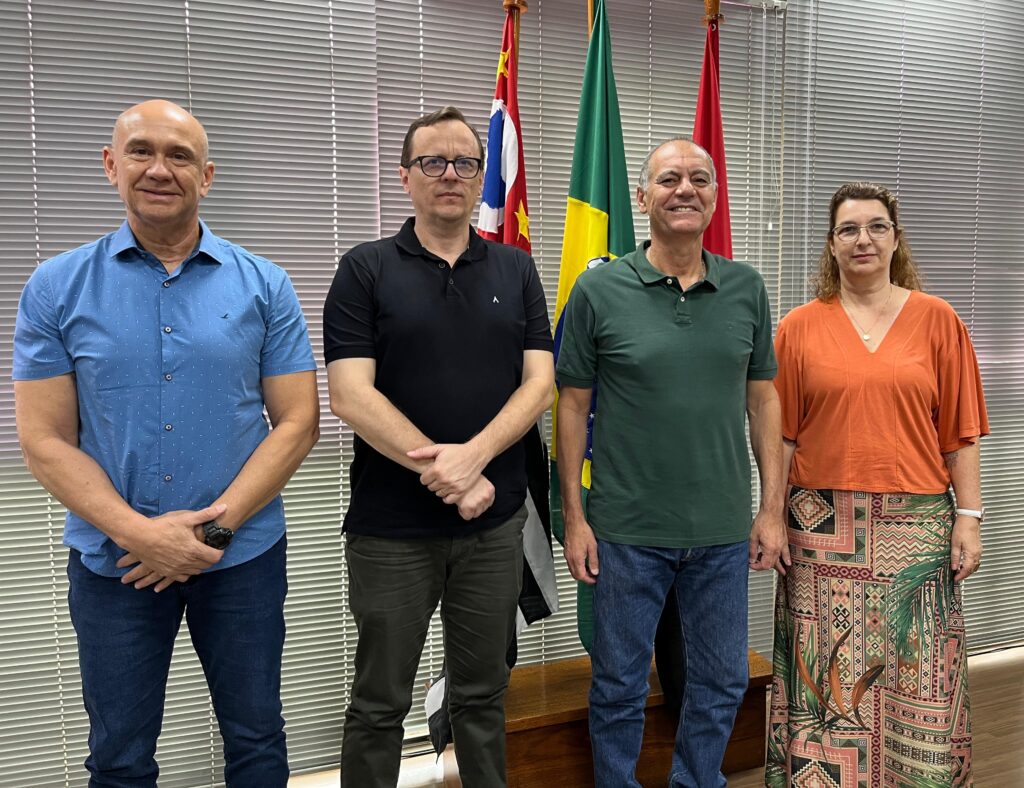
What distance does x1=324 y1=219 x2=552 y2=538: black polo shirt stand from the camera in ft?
5.50

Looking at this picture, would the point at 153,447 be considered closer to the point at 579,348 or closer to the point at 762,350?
the point at 579,348

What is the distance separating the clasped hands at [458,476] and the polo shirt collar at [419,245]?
0.43 meters

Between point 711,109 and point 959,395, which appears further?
point 711,109

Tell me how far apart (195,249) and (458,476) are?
71 centimetres

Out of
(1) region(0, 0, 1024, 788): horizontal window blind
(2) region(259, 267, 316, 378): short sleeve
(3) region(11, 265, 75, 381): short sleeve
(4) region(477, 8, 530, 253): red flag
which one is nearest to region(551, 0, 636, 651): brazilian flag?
(4) region(477, 8, 530, 253): red flag

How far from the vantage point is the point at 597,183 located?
2.38 meters

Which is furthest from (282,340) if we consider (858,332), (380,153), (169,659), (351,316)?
(858,332)

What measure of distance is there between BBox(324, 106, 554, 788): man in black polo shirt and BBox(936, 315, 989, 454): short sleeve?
41.5 inches

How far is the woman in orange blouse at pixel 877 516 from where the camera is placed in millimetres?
1966

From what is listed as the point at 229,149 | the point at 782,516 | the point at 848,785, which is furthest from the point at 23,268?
the point at 848,785

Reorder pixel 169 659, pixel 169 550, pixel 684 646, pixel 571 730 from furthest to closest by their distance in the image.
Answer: pixel 571 730
pixel 684 646
pixel 169 659
pixel 169 550

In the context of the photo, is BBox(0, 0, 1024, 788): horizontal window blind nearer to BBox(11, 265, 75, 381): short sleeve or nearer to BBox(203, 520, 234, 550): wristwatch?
BBox(11, 265, 75, 381): short sleeve

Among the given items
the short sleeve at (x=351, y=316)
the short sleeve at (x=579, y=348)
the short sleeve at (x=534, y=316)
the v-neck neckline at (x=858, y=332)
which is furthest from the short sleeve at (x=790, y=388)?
the short sleeve at (x=351, y=316)

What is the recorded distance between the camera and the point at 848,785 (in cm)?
206
